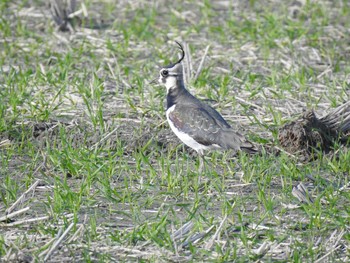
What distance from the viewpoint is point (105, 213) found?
6.66 metres

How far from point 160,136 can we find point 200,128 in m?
0.80

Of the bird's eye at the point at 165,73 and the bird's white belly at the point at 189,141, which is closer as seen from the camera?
the bird's white belly at the point at 189,141

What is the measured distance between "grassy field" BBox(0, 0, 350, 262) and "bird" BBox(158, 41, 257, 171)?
21cm

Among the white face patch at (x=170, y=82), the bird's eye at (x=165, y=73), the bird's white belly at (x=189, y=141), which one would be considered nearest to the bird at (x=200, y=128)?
the bird's white belly at (x=189, y=141)

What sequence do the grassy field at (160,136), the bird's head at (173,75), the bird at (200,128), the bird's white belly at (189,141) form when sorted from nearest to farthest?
the grassy field at (160,136) → the bird at (200,128) → the bird's white belly at (189,141) → the bird's head at (173,75)

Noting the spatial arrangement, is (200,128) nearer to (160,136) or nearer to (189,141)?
(189,141)

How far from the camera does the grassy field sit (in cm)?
608

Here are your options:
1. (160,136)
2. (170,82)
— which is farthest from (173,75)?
(160,136)

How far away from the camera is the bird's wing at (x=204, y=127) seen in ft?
24.2

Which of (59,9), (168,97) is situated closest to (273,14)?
(59,9)

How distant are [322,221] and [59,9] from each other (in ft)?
19.0

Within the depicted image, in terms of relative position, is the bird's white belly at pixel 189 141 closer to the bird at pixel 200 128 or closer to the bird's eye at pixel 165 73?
the bird at pixel 200 128

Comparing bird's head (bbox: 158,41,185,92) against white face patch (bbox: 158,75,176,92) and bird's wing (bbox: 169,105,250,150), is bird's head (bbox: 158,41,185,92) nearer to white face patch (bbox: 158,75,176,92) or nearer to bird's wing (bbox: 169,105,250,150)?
white face patch (bbox: 158,75,176,92)

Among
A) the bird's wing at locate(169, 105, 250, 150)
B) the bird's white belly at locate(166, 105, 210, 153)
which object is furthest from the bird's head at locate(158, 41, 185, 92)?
the bird's white belly at locate(166, 105, 210, 153)
